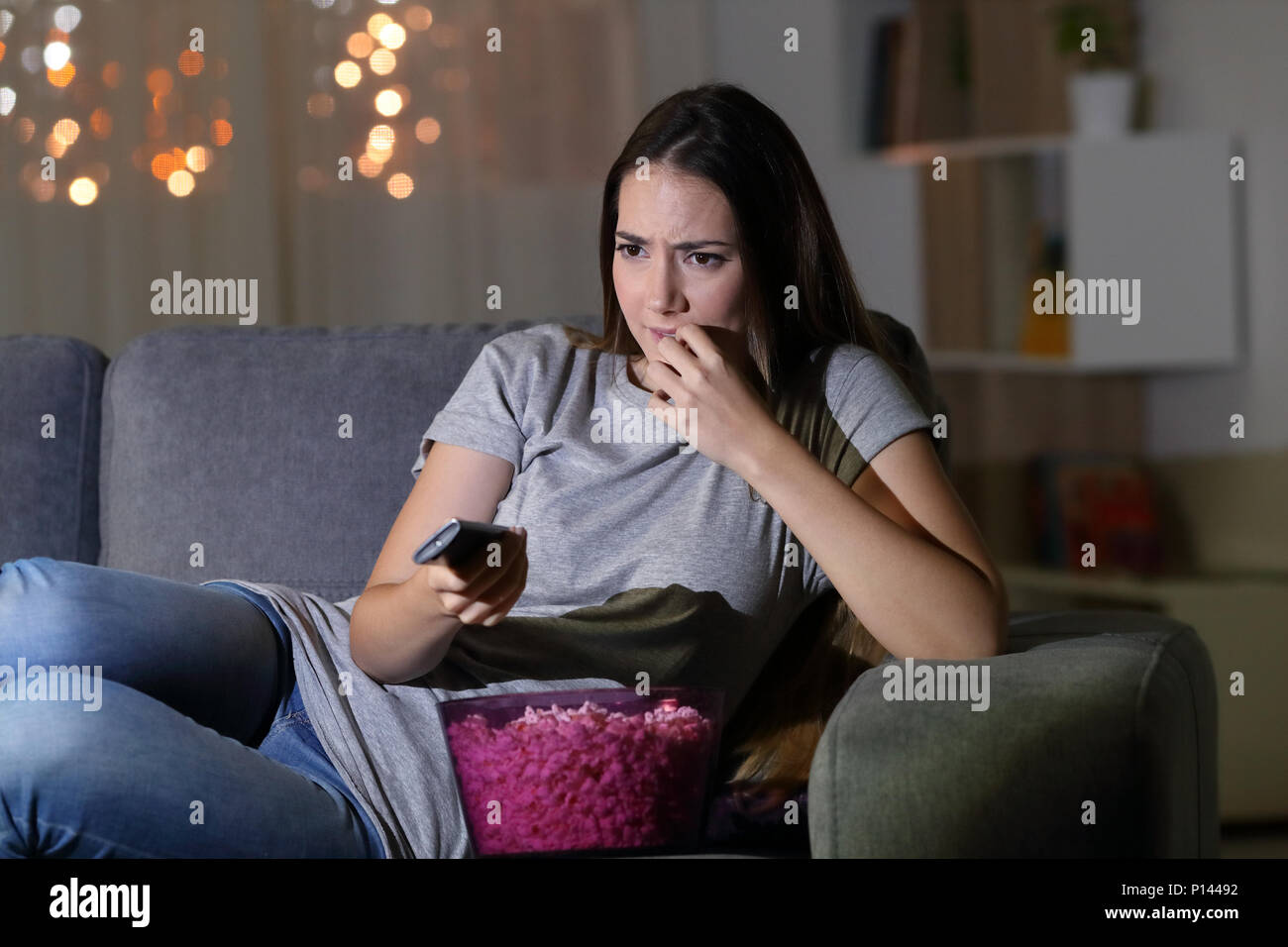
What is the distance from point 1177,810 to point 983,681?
6.3 inches

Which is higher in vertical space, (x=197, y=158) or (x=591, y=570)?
(x=197, y=158)

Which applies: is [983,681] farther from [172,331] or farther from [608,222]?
[172,331]

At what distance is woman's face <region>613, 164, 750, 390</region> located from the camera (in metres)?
1.19

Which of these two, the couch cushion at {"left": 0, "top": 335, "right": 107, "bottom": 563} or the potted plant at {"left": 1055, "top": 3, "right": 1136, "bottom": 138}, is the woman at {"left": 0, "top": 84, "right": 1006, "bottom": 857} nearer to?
the couch cushion at {"left": 0, "top": 335, "right": 107, "bottom": 563}

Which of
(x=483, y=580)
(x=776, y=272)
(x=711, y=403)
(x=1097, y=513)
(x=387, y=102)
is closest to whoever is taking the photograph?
(x=483, y=580)

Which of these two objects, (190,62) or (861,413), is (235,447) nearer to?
(861,413)

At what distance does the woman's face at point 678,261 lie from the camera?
1.19 meters

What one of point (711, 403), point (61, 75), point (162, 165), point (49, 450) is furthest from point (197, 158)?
point (711, 403)

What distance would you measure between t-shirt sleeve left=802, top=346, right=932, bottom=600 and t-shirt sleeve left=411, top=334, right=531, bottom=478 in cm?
29

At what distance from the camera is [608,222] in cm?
134

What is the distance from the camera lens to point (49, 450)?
4.92ft

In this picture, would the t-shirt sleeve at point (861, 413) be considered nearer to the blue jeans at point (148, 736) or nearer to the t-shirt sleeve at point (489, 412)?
the t-shirt sleeve at point (489, 412)

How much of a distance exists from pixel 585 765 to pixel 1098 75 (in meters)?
2.05
